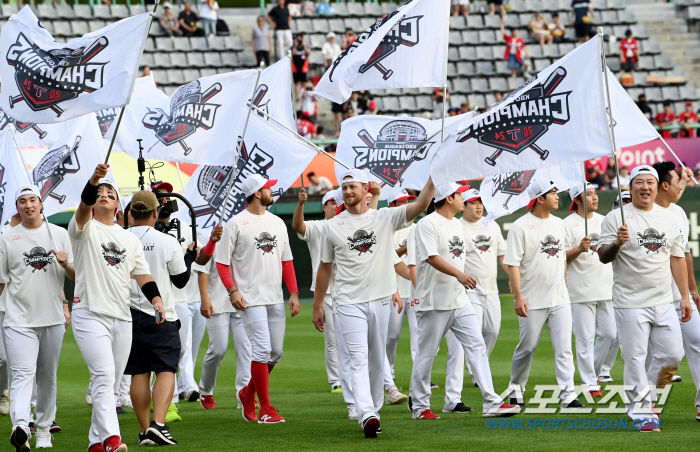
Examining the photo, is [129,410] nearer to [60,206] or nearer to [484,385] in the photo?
[60,206]

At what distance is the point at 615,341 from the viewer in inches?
469

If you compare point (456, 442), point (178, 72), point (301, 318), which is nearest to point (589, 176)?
point (301, 318)

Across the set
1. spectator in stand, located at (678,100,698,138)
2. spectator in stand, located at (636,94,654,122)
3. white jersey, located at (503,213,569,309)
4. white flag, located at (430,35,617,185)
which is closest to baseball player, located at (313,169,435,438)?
white flag, located at (430,35,617,185)

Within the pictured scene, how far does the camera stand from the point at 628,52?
32.4m

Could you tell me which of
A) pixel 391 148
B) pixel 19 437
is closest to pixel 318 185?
pixel 391 148

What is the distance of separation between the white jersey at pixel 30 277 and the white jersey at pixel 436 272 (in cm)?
329

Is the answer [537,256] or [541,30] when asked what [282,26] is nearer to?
[541,30]

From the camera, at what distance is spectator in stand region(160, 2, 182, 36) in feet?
99.0

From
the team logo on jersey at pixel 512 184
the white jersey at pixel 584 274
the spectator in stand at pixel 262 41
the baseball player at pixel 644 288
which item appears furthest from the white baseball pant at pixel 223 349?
the spectator in stand at pixel 262 41

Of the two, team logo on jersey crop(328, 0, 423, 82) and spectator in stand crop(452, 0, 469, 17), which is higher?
spectator in stand crop(452, 0, 469, 17)

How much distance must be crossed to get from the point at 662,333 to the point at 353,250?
108 inches

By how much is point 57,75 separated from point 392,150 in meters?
4.73

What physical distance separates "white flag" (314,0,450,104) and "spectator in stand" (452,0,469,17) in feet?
76.0

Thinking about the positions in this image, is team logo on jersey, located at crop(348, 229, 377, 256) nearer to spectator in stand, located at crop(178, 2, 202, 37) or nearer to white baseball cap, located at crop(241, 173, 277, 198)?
white baseball cap, located at crop(241, 173, 277, 198)
